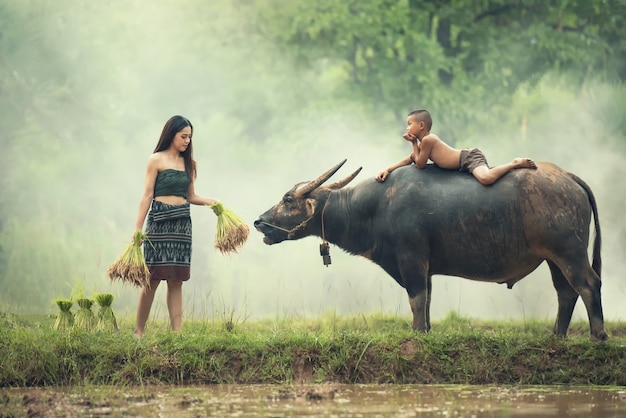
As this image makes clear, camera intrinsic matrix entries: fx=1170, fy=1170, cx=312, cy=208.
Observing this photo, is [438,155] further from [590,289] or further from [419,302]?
[590,289]

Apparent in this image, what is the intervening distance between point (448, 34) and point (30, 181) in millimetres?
7213

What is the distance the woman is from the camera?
10.1 m

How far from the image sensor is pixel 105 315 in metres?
9.99

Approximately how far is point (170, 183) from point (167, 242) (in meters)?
0.51

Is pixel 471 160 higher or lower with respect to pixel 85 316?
higher

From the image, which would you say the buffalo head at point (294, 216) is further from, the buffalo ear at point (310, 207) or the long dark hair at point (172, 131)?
the long dark hair at point (172, 131)

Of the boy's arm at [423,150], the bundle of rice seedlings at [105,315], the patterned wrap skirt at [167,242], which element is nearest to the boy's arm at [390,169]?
the boy's arm at [423,150]

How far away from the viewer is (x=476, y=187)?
10281 mm

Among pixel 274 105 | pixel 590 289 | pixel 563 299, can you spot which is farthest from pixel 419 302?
pixel 274 105

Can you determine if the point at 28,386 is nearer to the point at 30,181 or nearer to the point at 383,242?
the point at 383,242

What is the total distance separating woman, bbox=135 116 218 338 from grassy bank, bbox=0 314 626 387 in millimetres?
768

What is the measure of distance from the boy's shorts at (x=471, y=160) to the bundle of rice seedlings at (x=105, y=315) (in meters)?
3.31

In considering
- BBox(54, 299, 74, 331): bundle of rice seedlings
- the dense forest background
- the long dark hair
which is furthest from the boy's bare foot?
the dense forest background

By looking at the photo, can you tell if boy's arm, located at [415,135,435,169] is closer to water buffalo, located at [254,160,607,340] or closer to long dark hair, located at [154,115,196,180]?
water buffalo, located at [254,160,607,340]
